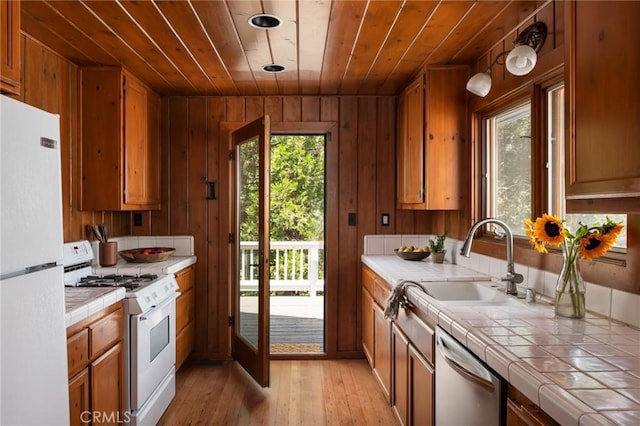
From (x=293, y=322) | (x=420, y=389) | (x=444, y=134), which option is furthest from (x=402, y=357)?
(x=293, y=322)

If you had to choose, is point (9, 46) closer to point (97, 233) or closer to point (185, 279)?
point (97, 233)

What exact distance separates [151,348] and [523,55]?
98.8 inches

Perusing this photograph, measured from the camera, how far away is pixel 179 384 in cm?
337

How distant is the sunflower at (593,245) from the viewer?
59.9 inches

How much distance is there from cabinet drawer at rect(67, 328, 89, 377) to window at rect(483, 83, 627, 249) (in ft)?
6.97

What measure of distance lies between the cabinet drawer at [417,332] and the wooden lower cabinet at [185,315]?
176 centimetres

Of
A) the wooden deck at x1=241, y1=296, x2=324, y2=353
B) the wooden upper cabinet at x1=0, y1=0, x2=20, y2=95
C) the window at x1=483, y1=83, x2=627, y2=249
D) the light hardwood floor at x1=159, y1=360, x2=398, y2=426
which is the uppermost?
the wooden upper cabinet at x1=0, y1=0, x2=20, y2=95

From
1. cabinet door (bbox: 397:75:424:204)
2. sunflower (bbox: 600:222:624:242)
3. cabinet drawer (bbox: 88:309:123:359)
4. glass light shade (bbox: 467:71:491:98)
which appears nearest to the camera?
sunflower (bbox: 600:222:624:242)

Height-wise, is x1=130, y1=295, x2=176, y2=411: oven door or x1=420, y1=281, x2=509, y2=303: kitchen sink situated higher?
x1=420, y1=281, x2=509, y2=303: kitchen sink

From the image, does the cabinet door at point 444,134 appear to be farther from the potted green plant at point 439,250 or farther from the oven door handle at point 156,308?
the oven door handle at point 156,308

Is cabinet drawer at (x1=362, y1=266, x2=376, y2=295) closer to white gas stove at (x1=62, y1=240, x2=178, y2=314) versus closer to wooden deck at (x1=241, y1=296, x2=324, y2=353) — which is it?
wooden deck at (x1=241, y1=296, x2=324, y2=353)

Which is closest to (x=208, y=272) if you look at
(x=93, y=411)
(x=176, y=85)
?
(x=176, y=85)

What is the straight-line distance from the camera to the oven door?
241 cm

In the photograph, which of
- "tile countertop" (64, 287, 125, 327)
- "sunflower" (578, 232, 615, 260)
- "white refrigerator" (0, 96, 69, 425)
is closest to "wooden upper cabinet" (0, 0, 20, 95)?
"white refrigerator" (0, 96, 69, 425)
